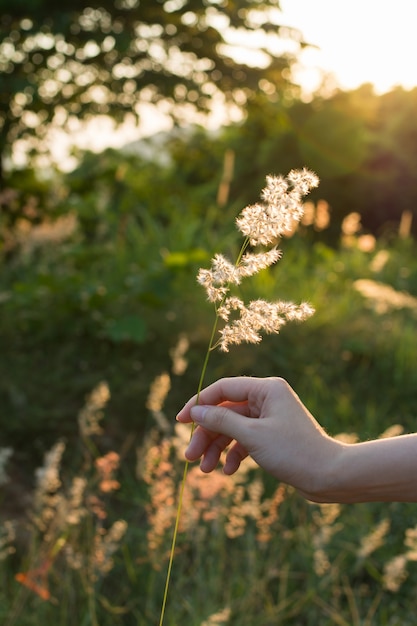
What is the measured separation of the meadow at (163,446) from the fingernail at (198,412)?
1202 mm

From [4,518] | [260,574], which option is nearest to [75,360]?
[4,518]

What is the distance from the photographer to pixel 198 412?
1281mm

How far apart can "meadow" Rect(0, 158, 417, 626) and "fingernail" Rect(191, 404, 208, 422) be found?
47.3 inches

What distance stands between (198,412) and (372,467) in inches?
11.0

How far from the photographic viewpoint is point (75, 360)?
16.0 ft

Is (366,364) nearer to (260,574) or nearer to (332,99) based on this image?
(260,574)

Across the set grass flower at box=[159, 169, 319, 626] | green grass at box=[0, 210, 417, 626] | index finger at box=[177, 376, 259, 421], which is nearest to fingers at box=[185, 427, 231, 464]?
index finger at box=[177, 376, 259, 421]

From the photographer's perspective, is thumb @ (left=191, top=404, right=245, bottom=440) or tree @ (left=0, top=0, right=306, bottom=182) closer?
thumb @ (left=191, top=404, right=245, bottom=440)

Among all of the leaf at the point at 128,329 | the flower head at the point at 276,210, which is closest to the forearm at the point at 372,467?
the flower head at the point at 276,210

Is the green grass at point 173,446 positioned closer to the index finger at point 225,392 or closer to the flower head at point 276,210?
the index finger at point 225,392

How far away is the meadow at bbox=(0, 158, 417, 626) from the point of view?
288 cm

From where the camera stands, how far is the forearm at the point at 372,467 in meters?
1.22

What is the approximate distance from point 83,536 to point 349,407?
6.04 ft

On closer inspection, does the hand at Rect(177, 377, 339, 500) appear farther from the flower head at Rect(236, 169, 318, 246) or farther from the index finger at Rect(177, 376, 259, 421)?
the flower head at Rect(236, 169, 318, 246)
